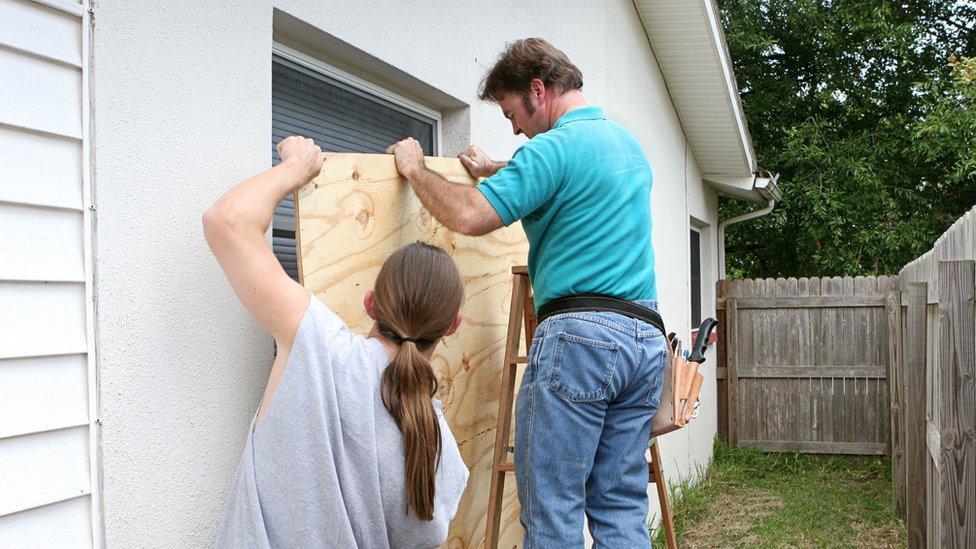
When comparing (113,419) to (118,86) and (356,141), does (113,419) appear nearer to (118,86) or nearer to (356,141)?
(118,86)

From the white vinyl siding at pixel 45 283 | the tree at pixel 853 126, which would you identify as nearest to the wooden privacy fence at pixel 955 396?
the white vinyl siding at pixel 45 283

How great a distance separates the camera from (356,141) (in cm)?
322

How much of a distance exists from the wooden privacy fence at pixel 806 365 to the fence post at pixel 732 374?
0.04 ft

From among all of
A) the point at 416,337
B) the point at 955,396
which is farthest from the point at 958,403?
the point at 416,337

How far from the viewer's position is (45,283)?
1.83 metres

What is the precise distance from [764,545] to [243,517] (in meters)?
5.58

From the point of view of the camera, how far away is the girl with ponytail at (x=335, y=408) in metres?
1.87

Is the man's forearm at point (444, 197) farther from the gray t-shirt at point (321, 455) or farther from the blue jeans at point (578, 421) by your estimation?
the gray t-shirt at point (321, 455)

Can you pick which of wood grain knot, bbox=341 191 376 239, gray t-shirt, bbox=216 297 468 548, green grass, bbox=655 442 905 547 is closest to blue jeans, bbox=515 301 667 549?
wood grain knot, bbox=341 191 376 239

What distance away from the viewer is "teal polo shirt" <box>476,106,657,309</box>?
102 inches

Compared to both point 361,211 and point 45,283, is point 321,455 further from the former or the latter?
point 361,211

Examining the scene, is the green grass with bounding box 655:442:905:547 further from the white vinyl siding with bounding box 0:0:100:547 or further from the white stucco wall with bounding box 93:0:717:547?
the white vinyl siding with bounding box 0:0:100:547

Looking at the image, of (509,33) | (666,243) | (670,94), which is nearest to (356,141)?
(509,33)

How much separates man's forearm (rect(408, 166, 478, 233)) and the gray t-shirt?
24.9 inches
